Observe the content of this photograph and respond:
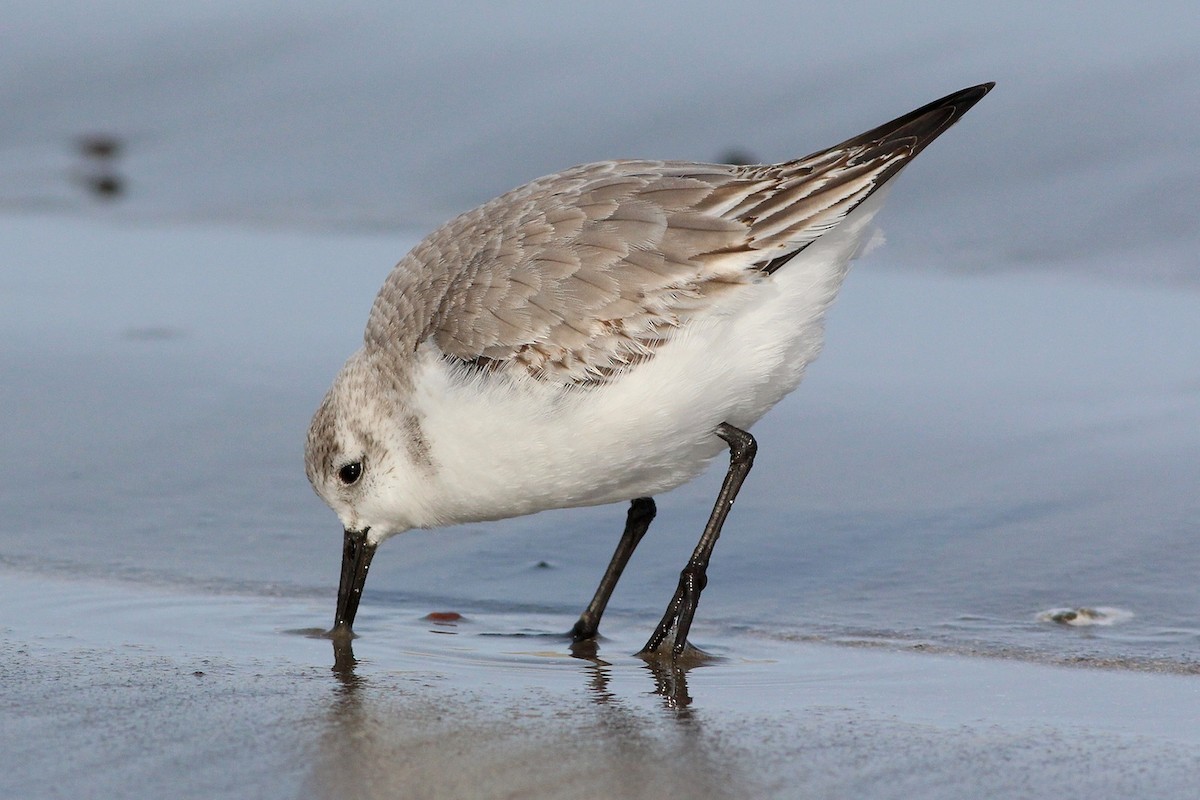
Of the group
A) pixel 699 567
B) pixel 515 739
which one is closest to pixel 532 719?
pixel 515 739

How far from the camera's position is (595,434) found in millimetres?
4820

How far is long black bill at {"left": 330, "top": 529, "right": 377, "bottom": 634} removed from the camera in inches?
195

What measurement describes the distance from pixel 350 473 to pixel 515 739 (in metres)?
1.95

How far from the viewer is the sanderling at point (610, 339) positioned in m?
4.84

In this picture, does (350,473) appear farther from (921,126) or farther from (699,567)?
(921,126)

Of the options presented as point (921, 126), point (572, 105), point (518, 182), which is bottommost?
point (921, 126)

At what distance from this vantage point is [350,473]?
17.4ft

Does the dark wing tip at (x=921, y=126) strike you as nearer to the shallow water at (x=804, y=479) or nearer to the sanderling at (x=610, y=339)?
the sanderling at (x=610, y=339)

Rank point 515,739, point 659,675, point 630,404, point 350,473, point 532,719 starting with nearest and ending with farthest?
point 515,739, point 532,719, point 659,675, point 630,404, point 350,473

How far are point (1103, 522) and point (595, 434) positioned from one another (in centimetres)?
211

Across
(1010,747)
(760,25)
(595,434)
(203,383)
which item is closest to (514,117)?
(760,25)

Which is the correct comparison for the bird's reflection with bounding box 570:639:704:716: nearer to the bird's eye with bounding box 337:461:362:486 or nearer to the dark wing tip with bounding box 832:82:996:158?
the bird's eye with bounding box 337:461:362:486

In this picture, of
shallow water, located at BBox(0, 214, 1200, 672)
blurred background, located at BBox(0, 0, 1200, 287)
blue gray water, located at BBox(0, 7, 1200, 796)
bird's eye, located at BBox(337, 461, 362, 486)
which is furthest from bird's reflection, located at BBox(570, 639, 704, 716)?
blurred background, located at BBox(0, 0, 1200, 287)

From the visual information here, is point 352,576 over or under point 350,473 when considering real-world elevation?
under
